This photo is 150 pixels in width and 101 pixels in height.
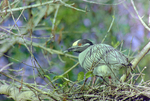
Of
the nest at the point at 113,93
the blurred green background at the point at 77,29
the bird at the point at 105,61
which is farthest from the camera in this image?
the blurred green background at the point at 77,29

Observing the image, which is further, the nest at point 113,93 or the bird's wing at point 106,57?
the bird's wing at point 106,57

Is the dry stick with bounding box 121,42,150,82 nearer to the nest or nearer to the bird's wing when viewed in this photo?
the bird's wing

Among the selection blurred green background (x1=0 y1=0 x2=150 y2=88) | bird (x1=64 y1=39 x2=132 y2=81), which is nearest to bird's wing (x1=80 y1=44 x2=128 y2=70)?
→ bird (x1=64 y1=39 x2=132 y2=81)

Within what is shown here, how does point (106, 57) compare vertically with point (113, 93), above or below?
above

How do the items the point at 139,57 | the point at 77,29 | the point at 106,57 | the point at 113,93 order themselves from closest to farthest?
the point at 113,93 → the point at 139,57 → the point at 106,57 → the point at 77,29

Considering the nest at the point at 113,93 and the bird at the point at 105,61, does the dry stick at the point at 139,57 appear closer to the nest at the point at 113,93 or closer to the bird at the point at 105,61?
the bird at the point at 105,61

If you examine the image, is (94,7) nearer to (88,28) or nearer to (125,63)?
(88,28)

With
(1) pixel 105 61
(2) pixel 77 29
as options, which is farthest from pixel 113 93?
(2) pixel 77 29

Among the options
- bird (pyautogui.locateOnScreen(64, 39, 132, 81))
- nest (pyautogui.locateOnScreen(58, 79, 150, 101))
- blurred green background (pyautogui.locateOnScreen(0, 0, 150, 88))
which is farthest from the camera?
blurred green background (pyautogui.locateOnScreen(0, 0, 150, 88))

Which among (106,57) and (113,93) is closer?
(113,93)

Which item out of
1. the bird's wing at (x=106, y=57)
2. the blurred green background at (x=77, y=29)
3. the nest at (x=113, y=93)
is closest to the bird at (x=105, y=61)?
the bird's wing at (x=106, y=57)

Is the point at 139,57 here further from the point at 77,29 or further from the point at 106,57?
the point at 77,29

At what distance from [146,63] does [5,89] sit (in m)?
2.94

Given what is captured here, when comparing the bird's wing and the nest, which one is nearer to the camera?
the nest
